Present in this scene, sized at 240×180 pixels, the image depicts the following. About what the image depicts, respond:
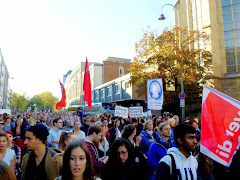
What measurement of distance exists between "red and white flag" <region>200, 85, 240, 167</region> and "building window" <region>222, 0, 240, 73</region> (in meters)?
19.7

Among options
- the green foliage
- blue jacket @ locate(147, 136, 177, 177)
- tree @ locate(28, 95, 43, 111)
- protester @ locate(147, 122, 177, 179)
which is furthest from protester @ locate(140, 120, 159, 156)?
tree @ locate(28, 95, 43, 111)

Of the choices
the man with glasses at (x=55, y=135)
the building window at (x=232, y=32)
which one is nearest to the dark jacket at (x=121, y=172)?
the man with glasses at (x=55, y=135)

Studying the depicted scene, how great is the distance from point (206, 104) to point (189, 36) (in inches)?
673

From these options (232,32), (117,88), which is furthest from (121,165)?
(117,88)

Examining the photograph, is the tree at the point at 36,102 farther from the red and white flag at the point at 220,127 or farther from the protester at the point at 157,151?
the red and white flag at the point at 220,127

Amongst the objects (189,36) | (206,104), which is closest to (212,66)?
(189,36)

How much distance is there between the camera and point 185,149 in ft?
9.39

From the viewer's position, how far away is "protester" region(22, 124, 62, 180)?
273 centimetres

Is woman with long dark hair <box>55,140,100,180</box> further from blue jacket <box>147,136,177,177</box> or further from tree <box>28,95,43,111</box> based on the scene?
tree <box>28,95,43,111</box>

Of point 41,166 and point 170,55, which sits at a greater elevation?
point 170,55

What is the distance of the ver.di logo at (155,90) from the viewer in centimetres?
1005

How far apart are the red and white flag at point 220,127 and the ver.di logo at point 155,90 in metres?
6.90

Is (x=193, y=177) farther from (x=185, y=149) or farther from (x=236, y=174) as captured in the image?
(x=236, y=174)

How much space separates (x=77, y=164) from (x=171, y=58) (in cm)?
1669
